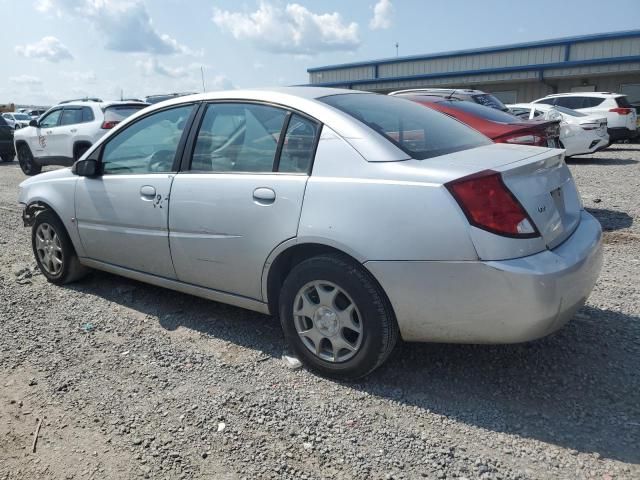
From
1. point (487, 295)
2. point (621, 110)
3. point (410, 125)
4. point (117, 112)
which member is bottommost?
point (487, 295)

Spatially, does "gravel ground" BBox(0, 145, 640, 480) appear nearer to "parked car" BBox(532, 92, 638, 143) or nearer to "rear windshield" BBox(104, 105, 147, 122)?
"rear windshield" BBox(104, 105, 147, 122)

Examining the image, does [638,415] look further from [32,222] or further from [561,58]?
[561,58]

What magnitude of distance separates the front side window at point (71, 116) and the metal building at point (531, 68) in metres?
21.9

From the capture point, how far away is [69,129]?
1165 centimetres

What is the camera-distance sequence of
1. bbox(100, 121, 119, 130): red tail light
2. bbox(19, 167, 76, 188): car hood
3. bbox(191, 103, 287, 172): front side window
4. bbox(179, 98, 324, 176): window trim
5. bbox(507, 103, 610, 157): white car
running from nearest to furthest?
bbox(179, 98, 324, 176): window trim, bbox(191, 103, 287, 172): front side window, bbox(19, 167, 76, 188): car hood, bbox(100, 121, 119, 130): red tail light, bbox(507, 103, 610, 157): white car

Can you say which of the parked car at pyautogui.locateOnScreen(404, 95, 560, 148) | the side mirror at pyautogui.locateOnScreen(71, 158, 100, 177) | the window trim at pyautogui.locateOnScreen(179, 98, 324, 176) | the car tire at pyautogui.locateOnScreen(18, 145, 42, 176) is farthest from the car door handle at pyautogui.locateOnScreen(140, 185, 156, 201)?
the car tire at pyautogui.locateOnScreen(18, 145, 42, 176)

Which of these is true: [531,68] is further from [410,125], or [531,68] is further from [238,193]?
[238,193]

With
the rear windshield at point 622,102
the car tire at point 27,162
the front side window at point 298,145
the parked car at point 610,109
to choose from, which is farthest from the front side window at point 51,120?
the rear windshield at point 622,102

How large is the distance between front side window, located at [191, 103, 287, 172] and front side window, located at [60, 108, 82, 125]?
897cm

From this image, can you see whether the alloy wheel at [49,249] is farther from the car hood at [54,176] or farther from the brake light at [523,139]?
the brake light at [523,139]

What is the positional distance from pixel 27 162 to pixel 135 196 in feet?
37.4

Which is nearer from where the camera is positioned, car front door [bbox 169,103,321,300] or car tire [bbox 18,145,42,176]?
car front door [bbox 169,103,321,300]

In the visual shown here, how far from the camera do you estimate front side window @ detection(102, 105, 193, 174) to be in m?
3.90

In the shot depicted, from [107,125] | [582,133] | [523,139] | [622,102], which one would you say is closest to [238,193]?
[523,139]
